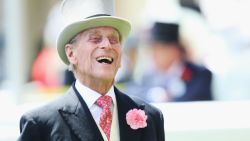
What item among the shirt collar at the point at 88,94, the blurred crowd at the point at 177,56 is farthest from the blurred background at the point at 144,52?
the shirt collar at the point at 88,94

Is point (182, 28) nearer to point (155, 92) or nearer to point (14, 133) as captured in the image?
point (155, 92)

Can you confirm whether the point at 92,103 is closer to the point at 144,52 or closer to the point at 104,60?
the point at 104,60

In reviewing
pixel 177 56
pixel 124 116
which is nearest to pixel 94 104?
pixel 124 116

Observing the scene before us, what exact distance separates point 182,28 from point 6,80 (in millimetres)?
1320

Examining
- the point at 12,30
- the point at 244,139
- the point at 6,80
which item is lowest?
the point at 244,139

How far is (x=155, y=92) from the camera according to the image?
457cm

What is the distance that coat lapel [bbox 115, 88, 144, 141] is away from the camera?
2488 mm

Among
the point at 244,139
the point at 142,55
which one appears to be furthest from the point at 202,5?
the point at 244,139

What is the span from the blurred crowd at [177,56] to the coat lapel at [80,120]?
209cm

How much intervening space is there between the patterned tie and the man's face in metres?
0.09

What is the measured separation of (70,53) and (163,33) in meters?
2.13

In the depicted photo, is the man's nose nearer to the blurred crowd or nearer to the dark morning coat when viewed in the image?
the dark morning coat

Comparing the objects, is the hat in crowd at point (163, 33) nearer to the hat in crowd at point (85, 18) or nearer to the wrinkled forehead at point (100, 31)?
the hat in crowd at point (85, 18)

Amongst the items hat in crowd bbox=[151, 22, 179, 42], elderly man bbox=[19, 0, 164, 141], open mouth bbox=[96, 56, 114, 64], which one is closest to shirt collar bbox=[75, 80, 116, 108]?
elderly man bbox=[19, 0, 164, 141]
